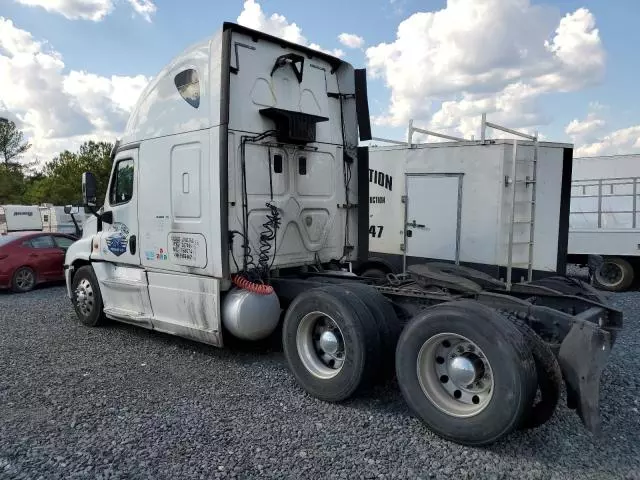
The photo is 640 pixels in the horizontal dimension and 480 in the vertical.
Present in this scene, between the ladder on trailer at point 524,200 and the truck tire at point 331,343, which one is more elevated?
the ladder on trailer at point 524,200

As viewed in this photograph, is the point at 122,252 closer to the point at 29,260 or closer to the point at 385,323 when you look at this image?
the point at 385,323

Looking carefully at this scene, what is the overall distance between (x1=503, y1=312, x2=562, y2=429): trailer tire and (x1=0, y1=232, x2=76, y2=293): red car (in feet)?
38.8

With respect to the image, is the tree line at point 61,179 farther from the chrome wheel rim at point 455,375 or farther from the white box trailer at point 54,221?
the chrome wheel rim at point 455,375

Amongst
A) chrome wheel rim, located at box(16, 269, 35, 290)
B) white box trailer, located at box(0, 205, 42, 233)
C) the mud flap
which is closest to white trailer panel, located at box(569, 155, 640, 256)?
the mud flap

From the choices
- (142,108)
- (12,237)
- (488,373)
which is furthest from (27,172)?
(488,373)

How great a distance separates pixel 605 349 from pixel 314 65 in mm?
4652

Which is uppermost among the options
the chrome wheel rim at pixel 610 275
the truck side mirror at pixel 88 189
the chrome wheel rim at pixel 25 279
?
the truck side mirror at pixel 88 189

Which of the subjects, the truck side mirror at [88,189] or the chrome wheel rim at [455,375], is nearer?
the chrome wheel rim at [455,375]

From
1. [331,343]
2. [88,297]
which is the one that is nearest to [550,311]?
[331,343]

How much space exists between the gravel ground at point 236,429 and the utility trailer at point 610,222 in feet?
20.0

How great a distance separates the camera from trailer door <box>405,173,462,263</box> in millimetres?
9047

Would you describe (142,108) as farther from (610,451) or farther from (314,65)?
(610,451)

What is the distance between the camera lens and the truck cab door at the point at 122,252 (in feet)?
21.6

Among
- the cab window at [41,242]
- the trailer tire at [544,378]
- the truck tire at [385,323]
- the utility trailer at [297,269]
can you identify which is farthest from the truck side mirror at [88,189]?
the cab window at [41,242]
